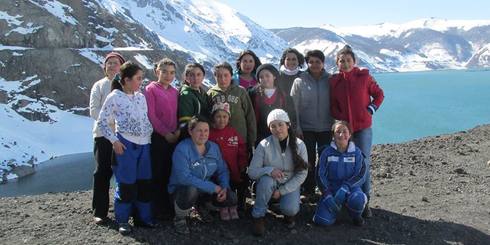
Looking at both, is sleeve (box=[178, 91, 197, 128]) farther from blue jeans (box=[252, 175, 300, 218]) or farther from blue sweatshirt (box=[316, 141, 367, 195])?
blue sweatshirt (box=[316, 141, 367, 195])

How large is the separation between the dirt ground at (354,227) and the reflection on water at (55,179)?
112ft

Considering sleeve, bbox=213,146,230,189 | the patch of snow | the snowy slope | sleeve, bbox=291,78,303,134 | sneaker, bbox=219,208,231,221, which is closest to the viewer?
sleeve, bbox=213,146,230,189

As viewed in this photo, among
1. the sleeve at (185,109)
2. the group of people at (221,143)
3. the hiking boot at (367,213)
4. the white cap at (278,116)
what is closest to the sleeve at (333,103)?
the group of people at (221,143)

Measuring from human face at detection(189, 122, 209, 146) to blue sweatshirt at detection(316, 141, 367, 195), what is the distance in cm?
180

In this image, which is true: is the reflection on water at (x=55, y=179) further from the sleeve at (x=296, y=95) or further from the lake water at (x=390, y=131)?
the sleeve at (x=296, y=95)

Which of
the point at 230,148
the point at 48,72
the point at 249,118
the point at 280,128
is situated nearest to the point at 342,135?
the point at 280,128

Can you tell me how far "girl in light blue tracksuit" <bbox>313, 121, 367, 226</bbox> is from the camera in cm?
682

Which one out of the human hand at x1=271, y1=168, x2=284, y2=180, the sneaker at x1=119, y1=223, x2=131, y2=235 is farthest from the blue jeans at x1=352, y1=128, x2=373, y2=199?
the sneaker at x1=119, y1=223, x2=131, y2=235

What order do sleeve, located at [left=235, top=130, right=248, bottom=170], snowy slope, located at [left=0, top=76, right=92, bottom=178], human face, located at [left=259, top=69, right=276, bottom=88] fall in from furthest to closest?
snowy slope, located at [left=0, top=76, right=92, bottom=178] → human face, located at [left=259, top=69, right=276, bottom=88] → sleeve, located at [left=235, top=130, right=248, bottom=170]

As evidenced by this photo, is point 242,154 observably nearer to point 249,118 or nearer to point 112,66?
point 249,118

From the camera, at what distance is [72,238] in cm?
652

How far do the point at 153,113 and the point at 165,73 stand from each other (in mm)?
580

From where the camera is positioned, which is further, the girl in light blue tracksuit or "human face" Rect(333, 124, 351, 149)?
"human face" Rect(333, 124, 351, 149)

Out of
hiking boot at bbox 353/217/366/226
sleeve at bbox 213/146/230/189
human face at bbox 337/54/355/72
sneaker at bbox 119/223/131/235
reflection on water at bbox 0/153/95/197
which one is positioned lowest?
reflection on water at bbox 0/153/95/197
